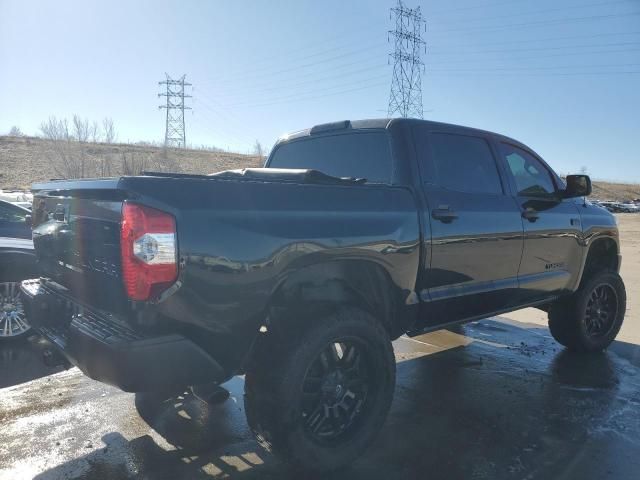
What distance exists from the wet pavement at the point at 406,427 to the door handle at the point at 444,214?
1468 mm

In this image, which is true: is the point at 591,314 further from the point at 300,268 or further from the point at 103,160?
the point at 103,160

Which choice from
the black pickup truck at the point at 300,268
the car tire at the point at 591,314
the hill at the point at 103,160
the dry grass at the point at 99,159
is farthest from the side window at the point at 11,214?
the dry grass at the point at 99,159

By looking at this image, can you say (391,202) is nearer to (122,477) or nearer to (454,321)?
(454,321)

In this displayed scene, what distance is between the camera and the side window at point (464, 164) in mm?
3914

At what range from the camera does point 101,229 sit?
2715 mm

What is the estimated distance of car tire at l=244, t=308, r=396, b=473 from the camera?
9.14ft

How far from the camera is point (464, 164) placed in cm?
413

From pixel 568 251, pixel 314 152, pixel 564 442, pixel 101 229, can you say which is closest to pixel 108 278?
pixel 101 229

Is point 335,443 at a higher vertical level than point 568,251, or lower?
lower

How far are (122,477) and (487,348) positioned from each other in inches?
160

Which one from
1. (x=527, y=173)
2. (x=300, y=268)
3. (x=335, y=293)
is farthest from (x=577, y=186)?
(x=300, y=268)

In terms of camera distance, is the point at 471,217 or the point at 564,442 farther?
the point at 471,217

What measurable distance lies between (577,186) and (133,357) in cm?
418

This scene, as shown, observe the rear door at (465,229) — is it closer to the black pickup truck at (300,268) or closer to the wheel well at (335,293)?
the black pickup truck at (300,268)
